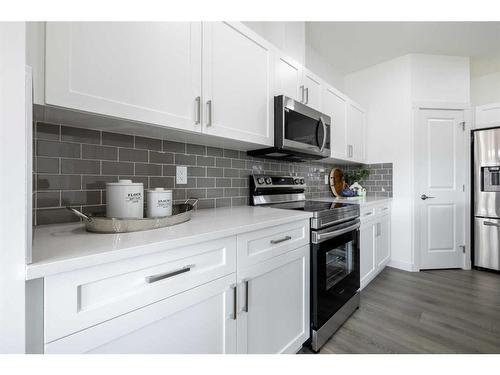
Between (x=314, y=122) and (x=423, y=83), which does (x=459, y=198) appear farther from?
(x=314, y=122)

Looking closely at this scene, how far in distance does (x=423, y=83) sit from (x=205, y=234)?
3478 millimetres

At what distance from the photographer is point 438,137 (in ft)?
10.0

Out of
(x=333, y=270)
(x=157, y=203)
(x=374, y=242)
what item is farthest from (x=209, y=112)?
(x=374, y=242)

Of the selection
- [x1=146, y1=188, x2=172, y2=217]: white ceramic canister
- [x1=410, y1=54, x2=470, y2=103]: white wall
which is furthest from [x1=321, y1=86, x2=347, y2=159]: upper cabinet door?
[x1=146, y1=188, x2=172, y2=217]: white ceramic canister

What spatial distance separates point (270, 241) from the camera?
124cm

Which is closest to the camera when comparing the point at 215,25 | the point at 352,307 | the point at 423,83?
the point at 215,25

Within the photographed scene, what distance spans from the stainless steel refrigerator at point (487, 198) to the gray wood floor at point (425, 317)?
11.2 inches

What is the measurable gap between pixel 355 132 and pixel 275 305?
2517 mm

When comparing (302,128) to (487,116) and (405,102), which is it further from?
(487,116)

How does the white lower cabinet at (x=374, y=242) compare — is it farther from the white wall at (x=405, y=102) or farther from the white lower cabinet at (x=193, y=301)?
the white lower cabinet at (x=193, y=301)

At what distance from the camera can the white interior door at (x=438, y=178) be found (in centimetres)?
304

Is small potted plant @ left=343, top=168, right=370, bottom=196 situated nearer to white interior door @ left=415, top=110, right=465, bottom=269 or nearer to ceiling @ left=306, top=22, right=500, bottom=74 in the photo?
white interior door @ left=415, top=110, right=465, bottom=269

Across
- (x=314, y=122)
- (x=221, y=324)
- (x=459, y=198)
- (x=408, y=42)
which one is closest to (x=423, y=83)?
(x=408, y=42)
